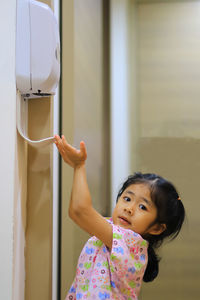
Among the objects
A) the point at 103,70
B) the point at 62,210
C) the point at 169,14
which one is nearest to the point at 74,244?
the point at 62,210

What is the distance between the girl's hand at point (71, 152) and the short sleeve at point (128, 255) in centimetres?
16

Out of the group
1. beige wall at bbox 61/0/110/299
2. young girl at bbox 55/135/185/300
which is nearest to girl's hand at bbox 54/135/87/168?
young girl at bbox 55/135/185/300

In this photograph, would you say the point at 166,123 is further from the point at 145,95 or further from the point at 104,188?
the point at 104,188

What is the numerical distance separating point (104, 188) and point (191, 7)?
64 centimetres

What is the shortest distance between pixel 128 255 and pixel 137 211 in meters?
0.10

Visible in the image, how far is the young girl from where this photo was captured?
700 millimetres

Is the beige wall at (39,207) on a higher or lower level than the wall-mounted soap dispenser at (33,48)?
lower

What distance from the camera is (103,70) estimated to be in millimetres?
1163

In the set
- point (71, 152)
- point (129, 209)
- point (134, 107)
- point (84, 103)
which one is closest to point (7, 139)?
point (71, 152)

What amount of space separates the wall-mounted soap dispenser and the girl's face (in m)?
0.24

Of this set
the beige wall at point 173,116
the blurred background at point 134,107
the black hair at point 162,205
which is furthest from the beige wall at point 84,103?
the black hair at point 162,205

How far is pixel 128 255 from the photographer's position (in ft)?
2.32

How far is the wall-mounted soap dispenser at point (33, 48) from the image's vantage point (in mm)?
700

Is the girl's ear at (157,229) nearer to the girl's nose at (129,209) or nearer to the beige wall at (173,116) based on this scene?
the girl's nose at (129,209)
